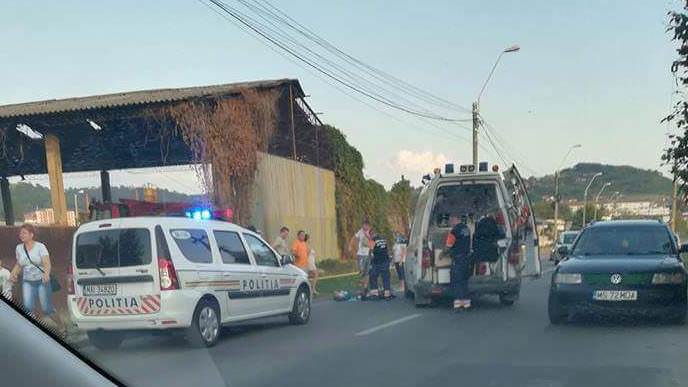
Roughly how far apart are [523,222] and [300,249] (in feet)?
13.9

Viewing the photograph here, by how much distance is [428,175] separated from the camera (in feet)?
45.9

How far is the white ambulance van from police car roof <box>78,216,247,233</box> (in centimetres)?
406

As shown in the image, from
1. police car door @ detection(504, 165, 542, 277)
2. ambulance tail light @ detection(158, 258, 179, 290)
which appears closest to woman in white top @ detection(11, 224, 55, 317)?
ambulance tail light @ detection(158, 258, 179, 290)

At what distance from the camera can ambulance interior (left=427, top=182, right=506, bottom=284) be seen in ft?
42.8

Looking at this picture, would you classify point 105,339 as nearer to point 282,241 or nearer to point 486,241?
point 282,241

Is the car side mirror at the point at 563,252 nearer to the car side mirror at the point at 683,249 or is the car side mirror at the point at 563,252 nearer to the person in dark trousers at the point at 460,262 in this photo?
the car side mirror at the point at 683,249

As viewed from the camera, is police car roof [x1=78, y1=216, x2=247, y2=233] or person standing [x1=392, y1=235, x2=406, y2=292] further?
person standing [x1=392, y1=235, x2=406, y2=292]

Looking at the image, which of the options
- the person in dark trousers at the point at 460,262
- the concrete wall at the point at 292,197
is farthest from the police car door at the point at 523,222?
the concrete wall at the point at 292,197

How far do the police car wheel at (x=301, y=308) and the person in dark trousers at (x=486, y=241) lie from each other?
3.14 meters

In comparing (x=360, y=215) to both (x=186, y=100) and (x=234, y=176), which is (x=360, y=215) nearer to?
(x=234, y=176)

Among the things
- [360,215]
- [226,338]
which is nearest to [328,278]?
[360,215]

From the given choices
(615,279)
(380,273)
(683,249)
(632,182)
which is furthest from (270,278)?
(632,182)

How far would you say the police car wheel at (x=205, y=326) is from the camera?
28.0ft

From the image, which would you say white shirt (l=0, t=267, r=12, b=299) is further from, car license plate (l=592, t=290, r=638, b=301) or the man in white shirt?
car license plate (l=592, t=290, r=638, b=301)
